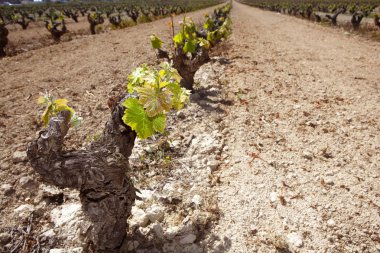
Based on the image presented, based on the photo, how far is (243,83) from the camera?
337 inches

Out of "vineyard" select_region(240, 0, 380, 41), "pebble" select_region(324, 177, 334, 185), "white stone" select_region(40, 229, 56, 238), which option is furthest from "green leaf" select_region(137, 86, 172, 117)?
"vineyard" select_region(240, 0, 380, 41)

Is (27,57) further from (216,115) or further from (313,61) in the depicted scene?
(313,61)

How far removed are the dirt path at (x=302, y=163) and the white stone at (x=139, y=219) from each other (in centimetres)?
94

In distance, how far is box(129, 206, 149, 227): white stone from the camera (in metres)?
3.62

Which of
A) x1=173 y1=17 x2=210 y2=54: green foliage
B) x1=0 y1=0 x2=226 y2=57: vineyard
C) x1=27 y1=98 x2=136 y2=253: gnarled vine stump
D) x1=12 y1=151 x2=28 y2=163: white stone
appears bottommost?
x1=0 y1=0 x2=226 y2=57: vineyard

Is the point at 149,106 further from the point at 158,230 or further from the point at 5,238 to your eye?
the point at 5,238

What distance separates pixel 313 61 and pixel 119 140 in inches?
386

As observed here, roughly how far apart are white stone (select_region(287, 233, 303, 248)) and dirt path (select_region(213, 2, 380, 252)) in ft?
0.04

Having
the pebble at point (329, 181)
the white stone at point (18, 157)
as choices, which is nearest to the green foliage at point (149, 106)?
the pebble at point (329, 181)

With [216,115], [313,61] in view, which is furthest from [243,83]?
[313,61]

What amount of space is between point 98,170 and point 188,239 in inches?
59.5

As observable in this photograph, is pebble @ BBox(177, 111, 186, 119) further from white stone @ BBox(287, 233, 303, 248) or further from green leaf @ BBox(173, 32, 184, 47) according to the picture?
white stone @ BBox(287, 233, 303, 248)

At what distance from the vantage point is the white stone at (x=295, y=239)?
11.3ft

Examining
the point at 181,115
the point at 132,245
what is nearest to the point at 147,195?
the point at 132,245
